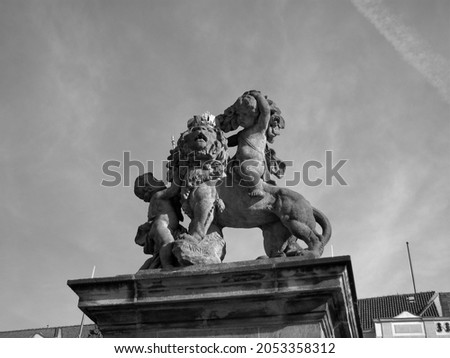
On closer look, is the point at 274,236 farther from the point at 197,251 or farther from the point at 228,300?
the point at 228,300

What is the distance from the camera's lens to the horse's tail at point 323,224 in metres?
6.73

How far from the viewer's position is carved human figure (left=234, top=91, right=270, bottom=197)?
7.20 meters

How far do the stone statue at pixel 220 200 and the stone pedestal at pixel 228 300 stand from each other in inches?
28.7

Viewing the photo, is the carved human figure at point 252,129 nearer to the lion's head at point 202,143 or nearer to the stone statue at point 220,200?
the stone statue at point 220,200

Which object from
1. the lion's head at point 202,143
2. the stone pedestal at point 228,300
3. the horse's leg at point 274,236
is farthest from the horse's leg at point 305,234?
the lion's head at point 202,143

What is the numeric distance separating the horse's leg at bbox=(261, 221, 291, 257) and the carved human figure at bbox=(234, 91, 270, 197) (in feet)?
2.34

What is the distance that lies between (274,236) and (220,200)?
0.87 metres

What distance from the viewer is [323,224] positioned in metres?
6.90

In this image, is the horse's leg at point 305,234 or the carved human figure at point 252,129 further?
the carved human figure at point 252,129

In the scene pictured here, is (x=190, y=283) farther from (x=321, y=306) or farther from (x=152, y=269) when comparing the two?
(x=321, y=306)

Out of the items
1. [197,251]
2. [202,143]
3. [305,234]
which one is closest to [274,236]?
[305,234]

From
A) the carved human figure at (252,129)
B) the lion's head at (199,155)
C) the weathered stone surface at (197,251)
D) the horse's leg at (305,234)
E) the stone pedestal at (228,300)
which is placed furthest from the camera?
the carved human figure at (252,129)

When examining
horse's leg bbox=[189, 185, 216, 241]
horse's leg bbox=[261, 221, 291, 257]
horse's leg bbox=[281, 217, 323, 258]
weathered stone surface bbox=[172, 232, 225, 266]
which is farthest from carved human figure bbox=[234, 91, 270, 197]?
weathered stone surface bbox=[172, 232, 225, 266]

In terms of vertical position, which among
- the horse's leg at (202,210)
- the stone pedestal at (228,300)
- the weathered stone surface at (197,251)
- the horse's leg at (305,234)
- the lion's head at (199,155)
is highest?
the lion's head at (199,155)
